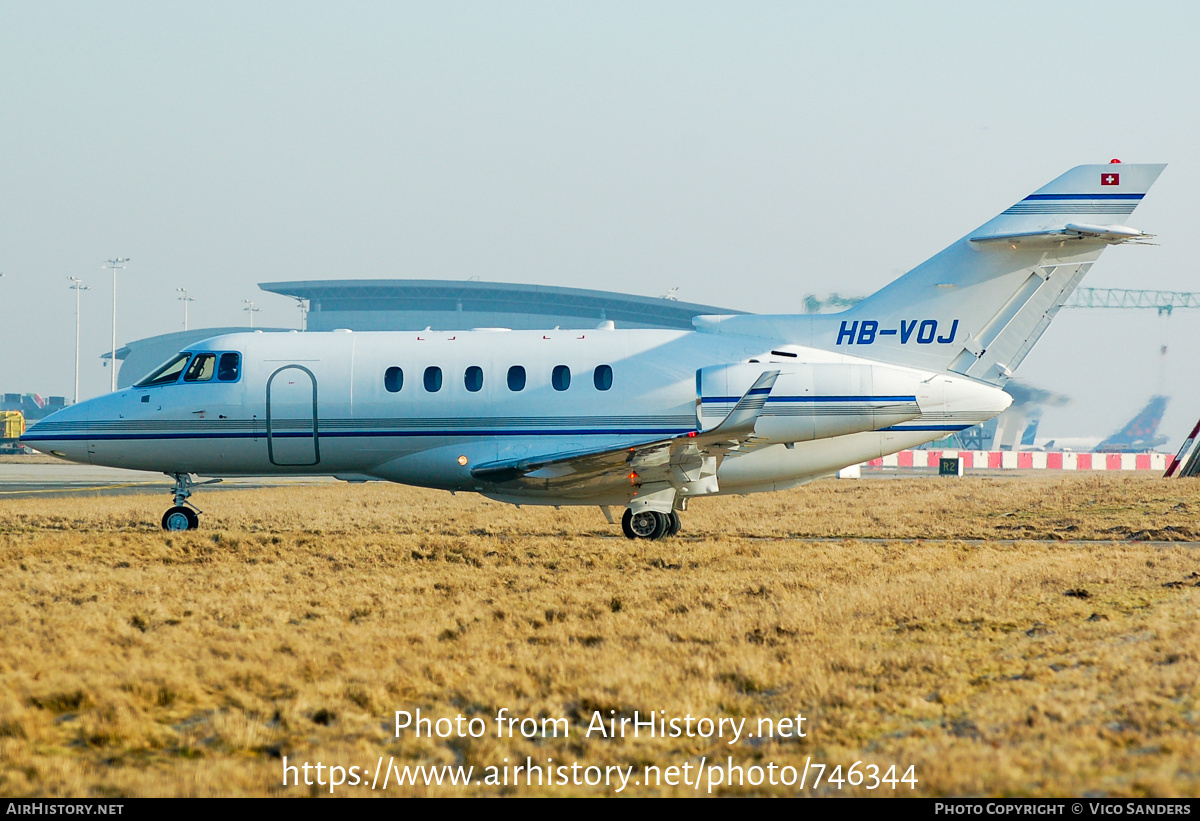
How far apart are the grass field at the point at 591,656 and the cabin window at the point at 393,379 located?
2.75m

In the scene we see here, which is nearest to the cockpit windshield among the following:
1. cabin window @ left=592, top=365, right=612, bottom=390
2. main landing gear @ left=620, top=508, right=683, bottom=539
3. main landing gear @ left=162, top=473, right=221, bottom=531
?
main landing gear @ left=162, top=473, right=221, bottom=531

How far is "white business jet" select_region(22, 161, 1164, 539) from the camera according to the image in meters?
18.2

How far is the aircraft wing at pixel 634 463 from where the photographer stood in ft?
54.6

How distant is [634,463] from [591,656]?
903 cm

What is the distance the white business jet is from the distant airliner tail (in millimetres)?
26

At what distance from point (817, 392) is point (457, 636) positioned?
10188mm

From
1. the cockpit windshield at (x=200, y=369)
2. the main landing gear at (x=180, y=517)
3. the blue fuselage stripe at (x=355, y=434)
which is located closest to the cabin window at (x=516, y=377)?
the blue fuselage stripe at (x=355, y=434)

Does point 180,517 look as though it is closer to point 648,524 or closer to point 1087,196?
point 648,524

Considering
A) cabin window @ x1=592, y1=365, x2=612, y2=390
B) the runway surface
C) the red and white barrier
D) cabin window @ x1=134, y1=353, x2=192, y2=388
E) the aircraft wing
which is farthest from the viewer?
the red and white barrier

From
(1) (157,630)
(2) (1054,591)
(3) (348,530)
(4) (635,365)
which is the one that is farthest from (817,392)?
(1) (157,630)

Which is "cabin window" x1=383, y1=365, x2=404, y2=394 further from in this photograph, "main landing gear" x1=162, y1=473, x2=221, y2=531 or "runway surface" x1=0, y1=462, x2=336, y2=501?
"runway surface" x1=0, y1=462, x2=336, y2=501

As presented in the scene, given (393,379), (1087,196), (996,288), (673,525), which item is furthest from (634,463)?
(1087,196)

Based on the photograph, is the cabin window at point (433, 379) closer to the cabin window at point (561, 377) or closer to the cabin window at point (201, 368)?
the cabin window at point (561, 377)

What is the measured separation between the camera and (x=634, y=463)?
17.6 meters
